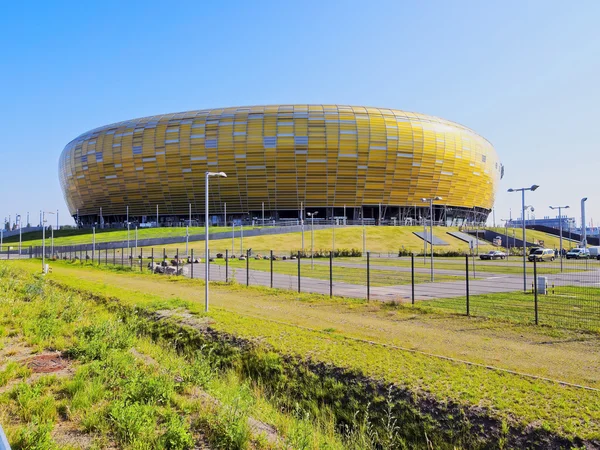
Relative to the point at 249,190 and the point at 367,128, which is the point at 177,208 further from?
the point at 367,128

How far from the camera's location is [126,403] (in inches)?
258

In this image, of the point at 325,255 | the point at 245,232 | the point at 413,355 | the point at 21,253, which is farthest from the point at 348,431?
the point at 21,253

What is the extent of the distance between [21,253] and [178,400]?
64.5 m

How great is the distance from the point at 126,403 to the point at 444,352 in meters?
6.72

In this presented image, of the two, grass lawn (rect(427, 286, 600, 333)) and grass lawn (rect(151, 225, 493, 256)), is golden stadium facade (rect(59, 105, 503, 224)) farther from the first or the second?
grass lawn (rect(427, 286, 600, 333))

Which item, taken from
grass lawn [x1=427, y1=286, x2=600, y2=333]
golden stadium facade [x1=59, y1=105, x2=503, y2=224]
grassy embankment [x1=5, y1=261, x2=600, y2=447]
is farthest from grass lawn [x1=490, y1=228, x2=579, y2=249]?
grassy embankment [x1=5, y1=261, x2=600, y2=447]

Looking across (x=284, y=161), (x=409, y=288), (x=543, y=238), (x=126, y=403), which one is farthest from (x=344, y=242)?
(x=126, y=403)

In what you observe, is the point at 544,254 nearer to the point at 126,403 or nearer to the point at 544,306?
the point at 544,306

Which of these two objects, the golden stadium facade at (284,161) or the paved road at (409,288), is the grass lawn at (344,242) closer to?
the golden stadium facade at (284,161)

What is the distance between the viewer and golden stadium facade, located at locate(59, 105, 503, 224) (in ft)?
263

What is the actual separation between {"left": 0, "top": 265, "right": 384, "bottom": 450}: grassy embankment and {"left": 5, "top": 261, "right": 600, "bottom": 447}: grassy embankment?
1514mm

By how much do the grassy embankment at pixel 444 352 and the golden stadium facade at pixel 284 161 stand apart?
66.0 meters

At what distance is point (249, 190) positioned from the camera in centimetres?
8312

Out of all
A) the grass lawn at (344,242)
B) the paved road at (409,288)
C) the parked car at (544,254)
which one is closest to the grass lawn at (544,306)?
the paved road at (409,288)
